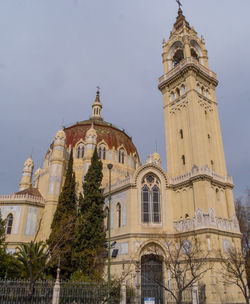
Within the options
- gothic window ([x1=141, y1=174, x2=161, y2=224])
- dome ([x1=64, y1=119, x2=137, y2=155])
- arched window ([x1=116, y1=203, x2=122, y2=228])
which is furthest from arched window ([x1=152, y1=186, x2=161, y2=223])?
dome ([x1=64, y1=119, x2=137, y2=155])

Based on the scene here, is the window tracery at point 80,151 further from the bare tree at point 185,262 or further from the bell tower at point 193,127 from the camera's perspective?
the bare tree at point 185,262

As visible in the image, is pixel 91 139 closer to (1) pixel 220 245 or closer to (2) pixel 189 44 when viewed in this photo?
(2) pixel 189 44

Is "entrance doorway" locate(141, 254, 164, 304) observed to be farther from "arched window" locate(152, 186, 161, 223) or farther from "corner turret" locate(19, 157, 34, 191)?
"corner turret" locate(19, 157, 34, 191)

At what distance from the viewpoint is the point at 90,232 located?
1023 inches

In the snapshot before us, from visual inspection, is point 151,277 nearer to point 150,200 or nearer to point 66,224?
point 150,200

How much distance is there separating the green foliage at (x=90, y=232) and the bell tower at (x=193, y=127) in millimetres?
8734

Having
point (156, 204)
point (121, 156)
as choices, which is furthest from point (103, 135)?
point (156, 204)

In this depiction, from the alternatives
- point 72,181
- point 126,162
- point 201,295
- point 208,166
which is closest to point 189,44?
point 208,166

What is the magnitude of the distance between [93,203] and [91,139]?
13989 mm

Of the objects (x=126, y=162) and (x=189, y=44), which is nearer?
(x=189, y=44)

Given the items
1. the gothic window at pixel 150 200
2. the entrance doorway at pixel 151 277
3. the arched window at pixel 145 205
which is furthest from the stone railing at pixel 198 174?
the entrance doorway at pixel 151 277

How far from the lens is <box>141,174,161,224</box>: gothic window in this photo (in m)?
28.3

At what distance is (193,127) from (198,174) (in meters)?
6.03

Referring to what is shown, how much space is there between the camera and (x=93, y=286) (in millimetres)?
16391
